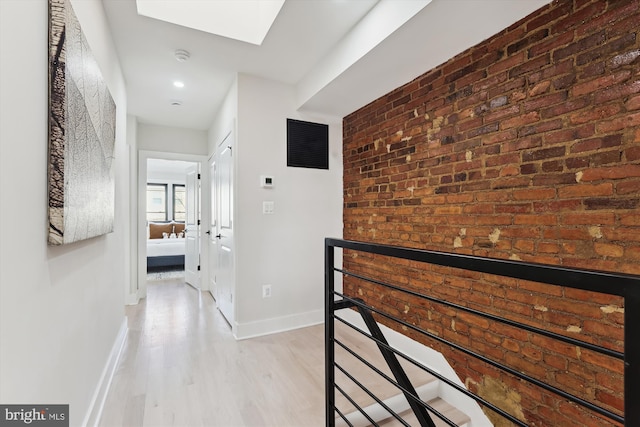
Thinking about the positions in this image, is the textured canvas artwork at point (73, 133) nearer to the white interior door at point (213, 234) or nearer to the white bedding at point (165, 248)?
the white interior door at point (213, 234)

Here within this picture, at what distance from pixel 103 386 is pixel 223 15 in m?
2.71

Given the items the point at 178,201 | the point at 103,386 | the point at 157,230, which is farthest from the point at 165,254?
the point at 103,386

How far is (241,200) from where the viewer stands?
2.85m

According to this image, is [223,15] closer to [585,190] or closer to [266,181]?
[266,181]

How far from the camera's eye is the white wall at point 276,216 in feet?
9.37

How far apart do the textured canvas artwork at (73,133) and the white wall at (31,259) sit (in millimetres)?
38

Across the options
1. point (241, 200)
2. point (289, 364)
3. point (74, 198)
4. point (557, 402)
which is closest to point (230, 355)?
point (289, 364)

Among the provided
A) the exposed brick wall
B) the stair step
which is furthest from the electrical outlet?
the stair step

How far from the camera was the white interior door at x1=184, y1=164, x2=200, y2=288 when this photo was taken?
4.79 m

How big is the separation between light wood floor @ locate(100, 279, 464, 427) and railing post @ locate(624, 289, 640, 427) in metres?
1.55

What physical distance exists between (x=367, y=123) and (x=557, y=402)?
2462 millimetres

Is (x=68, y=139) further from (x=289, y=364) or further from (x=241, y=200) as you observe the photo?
(x=289, y=364)

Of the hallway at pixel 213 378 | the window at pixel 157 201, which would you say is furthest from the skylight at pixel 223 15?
the window at pixel 157 201

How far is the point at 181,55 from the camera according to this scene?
2547mm
